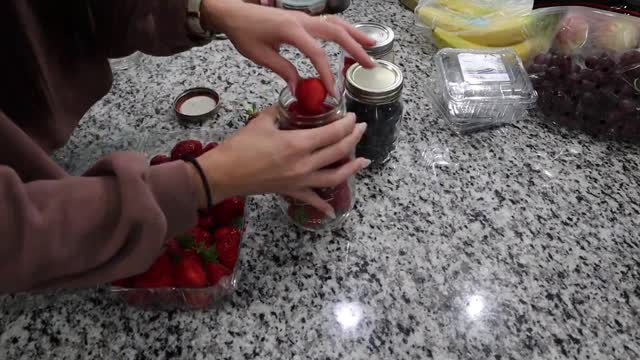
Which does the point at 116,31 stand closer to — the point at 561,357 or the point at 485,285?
the point at 485,285

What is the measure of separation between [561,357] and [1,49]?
84cm

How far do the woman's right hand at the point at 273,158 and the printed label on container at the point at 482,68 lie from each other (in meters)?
0.40

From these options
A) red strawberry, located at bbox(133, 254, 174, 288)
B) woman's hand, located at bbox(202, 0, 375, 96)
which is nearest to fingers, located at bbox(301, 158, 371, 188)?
woman's hand, located at bbox(202, 0, 375, 96)

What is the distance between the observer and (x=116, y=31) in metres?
0.65

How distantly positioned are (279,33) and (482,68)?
1.43 ft

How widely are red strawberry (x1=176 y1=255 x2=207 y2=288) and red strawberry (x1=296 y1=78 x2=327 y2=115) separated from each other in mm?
245

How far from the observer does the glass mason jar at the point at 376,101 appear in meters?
0.62

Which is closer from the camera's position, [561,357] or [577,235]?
[561,357]

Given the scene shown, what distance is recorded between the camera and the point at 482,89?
0.79 meters

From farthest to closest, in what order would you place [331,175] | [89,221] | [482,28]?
[482,28] → [331,175] → [89,221]

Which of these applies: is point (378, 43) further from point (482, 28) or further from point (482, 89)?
point (482, 28)

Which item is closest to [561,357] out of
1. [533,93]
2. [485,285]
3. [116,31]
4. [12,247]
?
[485,285]

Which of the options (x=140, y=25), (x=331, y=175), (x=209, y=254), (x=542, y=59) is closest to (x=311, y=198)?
(x=331, y=175)

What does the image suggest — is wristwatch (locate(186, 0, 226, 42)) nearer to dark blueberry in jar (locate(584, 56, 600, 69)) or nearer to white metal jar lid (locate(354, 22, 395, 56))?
white metal jar lid (locate(354, 22, 395, 56))
